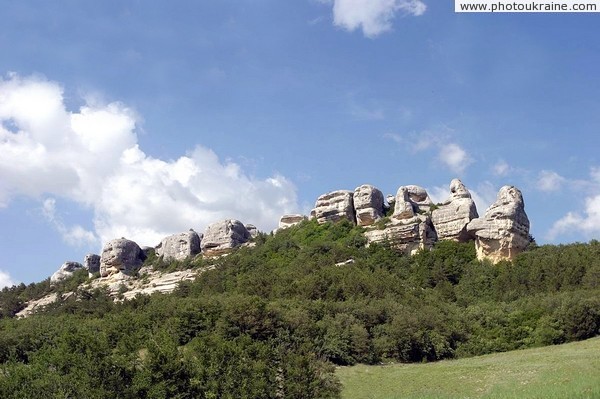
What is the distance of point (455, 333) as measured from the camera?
51.3 meters

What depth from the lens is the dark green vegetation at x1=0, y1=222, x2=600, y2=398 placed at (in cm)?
2922

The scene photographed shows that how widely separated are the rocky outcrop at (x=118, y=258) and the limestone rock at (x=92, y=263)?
26.0ft

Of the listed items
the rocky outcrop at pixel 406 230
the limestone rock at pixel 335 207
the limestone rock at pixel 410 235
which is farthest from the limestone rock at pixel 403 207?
the limestone rock at pixel 335 207

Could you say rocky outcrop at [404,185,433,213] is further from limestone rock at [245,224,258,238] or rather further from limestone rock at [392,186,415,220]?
limestone rock at [245,224,258,238]

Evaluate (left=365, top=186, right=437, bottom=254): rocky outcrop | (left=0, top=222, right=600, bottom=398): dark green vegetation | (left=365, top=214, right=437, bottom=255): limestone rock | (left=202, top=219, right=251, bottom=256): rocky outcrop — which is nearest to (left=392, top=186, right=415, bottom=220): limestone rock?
(left=365, top=186, right=437, bottom=254): rocky outcrop

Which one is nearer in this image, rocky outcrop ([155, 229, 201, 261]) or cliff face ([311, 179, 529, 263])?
cliff face ([311, 179, 529, 263])

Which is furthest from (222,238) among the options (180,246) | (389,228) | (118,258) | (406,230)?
(406,230)

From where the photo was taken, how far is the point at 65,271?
107m

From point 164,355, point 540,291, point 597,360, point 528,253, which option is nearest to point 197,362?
point 164,355

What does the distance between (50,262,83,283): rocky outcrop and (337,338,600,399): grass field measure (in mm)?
71741

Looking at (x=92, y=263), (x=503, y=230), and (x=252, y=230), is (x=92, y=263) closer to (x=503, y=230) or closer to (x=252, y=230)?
(x=252, y=230)

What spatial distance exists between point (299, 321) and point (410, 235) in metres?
29.7

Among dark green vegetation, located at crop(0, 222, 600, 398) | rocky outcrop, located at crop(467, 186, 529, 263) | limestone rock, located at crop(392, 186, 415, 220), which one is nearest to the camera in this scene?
dark green vegetation, located at crop(0, 222, 600, 398)

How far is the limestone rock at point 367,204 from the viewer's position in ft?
268
